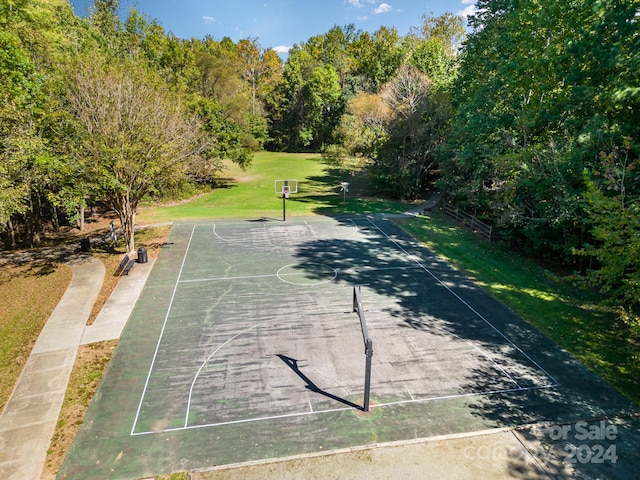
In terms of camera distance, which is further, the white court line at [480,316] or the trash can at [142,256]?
the trash can at [142,256]

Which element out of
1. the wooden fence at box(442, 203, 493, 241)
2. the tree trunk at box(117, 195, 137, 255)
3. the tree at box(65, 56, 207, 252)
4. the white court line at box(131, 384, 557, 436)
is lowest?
the white court line at box(131, 384, 557, 436)

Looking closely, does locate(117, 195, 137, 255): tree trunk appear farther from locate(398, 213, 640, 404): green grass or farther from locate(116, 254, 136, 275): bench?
locate(398, 213, 640, 404): green grass

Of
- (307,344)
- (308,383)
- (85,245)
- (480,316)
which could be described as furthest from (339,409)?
(85,245)

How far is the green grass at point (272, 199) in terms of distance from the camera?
3027 centimetres

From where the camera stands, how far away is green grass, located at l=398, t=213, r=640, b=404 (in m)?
12.2

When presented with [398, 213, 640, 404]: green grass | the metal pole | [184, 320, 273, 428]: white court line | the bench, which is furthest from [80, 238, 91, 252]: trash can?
[398, 213, 640, 404]: green grass

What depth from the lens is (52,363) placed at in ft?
39.0

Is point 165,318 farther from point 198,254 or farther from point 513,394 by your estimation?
point 513,394

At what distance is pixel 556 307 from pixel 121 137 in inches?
801

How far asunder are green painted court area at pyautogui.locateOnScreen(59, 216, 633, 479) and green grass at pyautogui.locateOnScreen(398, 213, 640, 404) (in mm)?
717

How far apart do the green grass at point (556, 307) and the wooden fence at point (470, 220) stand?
0.96 m

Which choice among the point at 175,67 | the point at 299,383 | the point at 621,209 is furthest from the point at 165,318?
the point at 175,67

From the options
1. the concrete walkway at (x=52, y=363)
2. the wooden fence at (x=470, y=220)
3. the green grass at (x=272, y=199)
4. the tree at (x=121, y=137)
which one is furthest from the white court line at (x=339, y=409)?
the green grass at (x=272, y=199)

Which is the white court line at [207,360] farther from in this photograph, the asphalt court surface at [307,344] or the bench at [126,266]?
the bench at [126,266]
